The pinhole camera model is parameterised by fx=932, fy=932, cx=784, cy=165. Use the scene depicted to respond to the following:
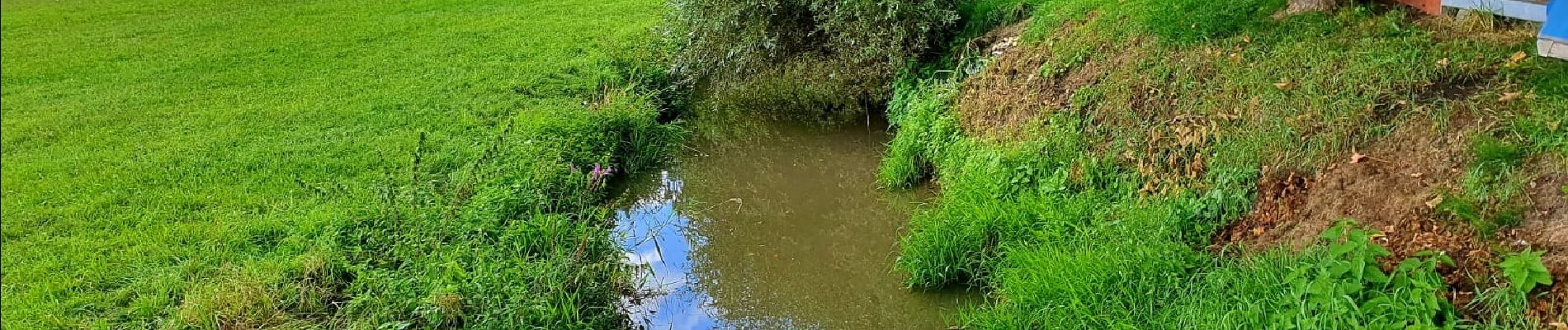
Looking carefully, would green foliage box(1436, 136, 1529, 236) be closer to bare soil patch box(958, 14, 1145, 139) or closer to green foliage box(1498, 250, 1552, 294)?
green foliage box(1498, 250, 1552, 294)

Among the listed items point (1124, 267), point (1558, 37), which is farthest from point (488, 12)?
point (1558, 37)

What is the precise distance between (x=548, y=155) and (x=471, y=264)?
1.79 meters

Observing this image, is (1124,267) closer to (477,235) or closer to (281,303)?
(477,235)

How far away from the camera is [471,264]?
14.7 ft

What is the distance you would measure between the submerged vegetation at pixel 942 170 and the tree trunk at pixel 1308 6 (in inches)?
3.8

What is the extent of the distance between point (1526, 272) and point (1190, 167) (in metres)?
1.60

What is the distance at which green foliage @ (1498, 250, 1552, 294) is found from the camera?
3006 millimetres

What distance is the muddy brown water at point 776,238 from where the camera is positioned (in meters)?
4.75

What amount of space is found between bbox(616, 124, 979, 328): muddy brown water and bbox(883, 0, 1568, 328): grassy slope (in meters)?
0.27

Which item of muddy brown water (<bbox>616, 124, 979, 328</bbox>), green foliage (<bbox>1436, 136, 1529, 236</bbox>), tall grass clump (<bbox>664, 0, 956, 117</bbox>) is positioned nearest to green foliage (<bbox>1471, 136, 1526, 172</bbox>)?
green foliage (<bbox>1436, 136, 1529, 236</bbox>)

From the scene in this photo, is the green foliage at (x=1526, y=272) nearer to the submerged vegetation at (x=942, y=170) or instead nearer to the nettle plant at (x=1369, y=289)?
the submerged vegetation at (x=942, y=170)

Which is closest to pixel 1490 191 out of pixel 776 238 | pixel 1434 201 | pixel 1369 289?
pixel 1434 201

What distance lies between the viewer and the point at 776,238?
561 cm

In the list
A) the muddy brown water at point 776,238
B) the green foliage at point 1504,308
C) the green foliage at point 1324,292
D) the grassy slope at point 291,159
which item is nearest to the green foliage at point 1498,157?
the green foliage at point 1324,292
